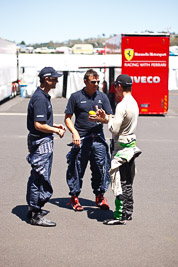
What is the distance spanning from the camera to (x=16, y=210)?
6.65 m

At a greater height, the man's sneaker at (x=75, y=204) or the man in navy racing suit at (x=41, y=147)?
the man in navy racing suit at (x=41, y=147)

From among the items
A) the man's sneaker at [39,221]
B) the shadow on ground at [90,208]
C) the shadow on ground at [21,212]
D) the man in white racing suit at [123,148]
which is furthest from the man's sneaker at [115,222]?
the shadow on ground at [21,212]

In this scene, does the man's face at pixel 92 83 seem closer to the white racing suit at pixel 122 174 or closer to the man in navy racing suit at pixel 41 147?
the man in navy racing suit at pixel 41 147

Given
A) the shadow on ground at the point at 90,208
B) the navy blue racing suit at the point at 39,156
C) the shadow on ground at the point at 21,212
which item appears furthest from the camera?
the shadow on ground at the point at 90,208

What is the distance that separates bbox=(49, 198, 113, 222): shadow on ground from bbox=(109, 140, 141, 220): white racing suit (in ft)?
1.25

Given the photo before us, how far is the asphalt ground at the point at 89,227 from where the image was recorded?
486 cm

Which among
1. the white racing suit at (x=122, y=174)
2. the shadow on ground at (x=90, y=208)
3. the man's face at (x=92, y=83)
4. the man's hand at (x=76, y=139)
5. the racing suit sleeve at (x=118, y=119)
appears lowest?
the shadow on ground at (x=90, y=208)

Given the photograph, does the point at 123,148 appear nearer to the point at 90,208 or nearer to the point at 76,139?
the point at 76,139

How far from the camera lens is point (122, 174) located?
606 cm

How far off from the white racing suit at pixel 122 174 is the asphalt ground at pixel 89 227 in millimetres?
219

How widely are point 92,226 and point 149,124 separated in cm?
1176

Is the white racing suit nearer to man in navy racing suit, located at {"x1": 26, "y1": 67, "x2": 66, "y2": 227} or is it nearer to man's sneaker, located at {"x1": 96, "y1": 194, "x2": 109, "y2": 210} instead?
man's sneaker, located at {"x1": 96, "y1": 194, "x2": 109, "y2": 210}

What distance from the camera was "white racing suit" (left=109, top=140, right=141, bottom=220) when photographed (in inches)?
235

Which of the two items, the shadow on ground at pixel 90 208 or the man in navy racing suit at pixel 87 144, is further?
the man in navy racing suit at pixel 87 144
